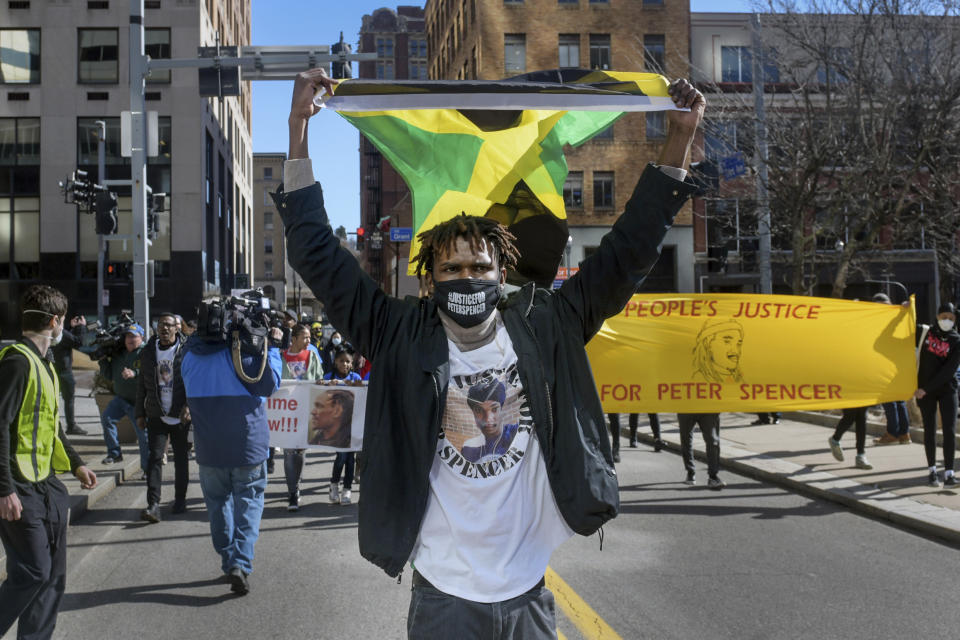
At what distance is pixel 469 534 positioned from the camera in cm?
254

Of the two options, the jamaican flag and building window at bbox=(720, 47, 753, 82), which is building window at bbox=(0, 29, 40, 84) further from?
the jamaican flag

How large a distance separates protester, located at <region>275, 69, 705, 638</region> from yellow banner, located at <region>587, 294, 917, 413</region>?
6965mm

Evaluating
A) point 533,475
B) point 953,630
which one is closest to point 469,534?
point 533,475

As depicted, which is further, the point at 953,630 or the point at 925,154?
the point at 925,154

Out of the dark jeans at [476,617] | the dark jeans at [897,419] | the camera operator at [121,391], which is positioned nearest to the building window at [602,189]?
the dark jeans at [897,419]

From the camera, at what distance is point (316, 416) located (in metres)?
9.55

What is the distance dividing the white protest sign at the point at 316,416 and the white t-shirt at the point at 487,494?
677 cm

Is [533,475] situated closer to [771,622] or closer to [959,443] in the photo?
[771,622]

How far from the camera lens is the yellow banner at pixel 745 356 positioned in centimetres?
959

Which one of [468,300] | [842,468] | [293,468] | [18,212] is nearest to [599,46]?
[18,212]

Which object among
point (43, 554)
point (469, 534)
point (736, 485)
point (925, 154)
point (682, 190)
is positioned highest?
point (925, 154)

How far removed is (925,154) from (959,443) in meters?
6.73

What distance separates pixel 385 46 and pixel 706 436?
97.7 metres

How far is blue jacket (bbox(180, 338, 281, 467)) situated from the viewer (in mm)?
6199
